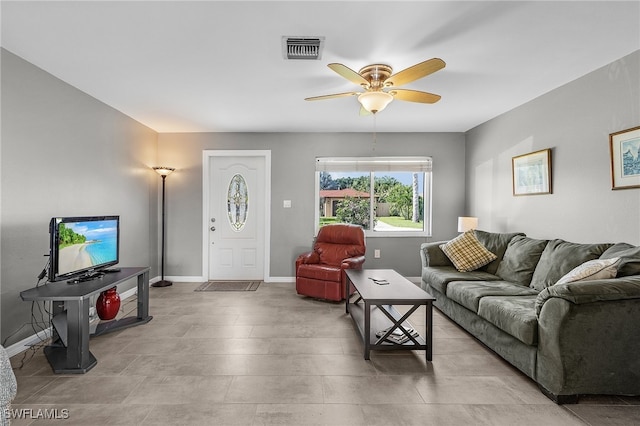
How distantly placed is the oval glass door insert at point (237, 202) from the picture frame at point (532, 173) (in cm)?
387

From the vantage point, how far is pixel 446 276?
11.3 feet

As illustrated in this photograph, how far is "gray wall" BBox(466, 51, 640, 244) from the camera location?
8.39 ft

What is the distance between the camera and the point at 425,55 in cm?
253

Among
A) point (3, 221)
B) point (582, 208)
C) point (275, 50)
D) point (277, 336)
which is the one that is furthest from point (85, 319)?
point (582, 208)

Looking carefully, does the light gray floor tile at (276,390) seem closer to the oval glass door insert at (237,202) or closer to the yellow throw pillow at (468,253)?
the yellow throw pillow at (468,253)

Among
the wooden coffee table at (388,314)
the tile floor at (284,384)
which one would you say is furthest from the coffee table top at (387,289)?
the tile floor at (284,384)

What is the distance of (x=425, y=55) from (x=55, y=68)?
129 inches

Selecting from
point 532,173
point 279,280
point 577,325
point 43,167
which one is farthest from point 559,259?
point 43,167

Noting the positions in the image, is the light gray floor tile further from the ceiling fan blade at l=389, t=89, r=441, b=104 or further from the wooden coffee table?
the ceiling fan blade at l=389, t=89, r=441, b=104

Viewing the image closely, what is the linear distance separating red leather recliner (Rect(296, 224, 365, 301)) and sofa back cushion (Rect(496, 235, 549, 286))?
1.69m

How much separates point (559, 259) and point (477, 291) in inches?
29.7

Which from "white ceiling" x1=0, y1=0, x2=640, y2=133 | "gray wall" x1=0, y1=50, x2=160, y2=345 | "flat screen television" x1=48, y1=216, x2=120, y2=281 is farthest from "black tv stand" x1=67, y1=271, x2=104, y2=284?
"white ceiling" x1=0, y1=0, x2=640, y2=133

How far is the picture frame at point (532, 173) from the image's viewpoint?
132 inches

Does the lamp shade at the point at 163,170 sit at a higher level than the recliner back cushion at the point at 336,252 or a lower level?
higher
